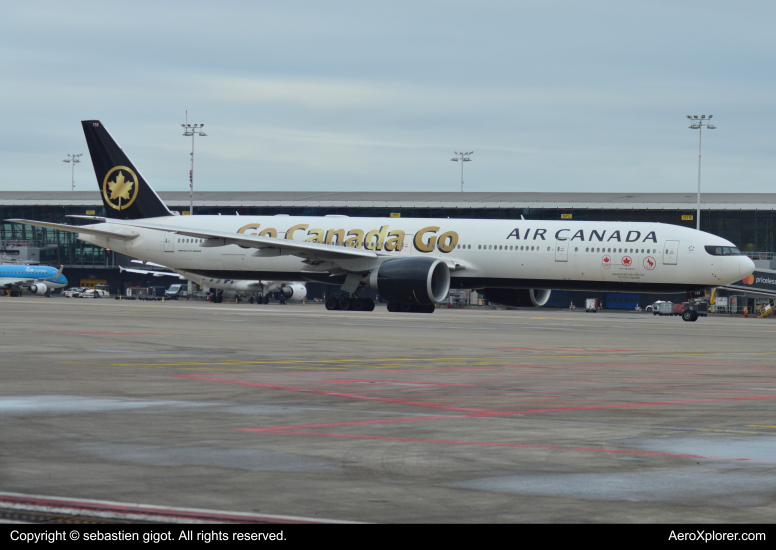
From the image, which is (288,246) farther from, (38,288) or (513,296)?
(38,288)

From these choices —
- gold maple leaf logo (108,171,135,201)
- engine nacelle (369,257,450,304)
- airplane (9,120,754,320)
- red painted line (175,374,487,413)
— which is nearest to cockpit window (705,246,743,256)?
airplane (9,120,754,320)

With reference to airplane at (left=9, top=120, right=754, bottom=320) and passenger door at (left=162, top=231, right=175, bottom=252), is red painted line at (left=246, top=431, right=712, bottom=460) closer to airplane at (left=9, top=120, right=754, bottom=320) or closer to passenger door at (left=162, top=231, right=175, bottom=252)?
airplane at (left=9, top=120, right=754, bottom=320)

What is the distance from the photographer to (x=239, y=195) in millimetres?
107812

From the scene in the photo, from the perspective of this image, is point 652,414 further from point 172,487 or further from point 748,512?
point 172,487

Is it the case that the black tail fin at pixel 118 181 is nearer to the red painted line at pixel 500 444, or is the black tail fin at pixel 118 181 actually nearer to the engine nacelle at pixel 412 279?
the engine nacelle at pixel 412 279

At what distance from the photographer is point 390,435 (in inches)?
381

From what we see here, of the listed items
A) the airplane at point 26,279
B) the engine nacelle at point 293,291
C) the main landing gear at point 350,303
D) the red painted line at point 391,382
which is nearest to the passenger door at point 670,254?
the main landing gear at point 350,303

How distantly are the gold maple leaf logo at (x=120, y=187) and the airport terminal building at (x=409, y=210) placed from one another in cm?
4408

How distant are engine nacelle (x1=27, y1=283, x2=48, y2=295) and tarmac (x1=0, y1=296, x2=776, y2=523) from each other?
246 ft

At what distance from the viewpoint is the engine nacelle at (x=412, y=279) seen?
134 feet

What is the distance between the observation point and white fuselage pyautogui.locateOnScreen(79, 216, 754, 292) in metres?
40.5

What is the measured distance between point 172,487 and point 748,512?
4.05 metres

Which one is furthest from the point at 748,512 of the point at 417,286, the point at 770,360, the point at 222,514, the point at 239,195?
the point at 239,195

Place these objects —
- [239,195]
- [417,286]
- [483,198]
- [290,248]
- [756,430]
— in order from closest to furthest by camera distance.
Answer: [756,430] < [417,286] < [290,248] < [483,198] < [239,195]
